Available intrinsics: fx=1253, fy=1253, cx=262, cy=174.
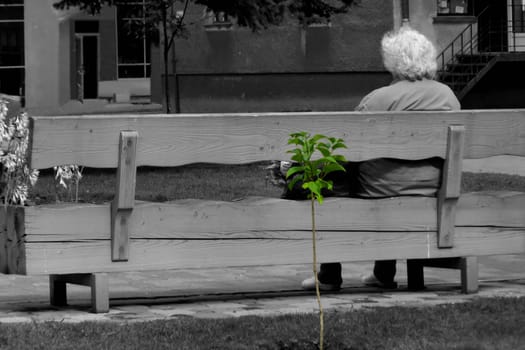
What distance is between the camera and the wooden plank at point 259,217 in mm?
6688

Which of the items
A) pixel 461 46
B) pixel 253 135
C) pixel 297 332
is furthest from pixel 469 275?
pixel 461 46

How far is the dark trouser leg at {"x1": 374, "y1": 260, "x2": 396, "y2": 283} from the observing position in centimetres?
807

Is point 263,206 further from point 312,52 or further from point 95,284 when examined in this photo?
point 312,52

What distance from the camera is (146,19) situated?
22125 millimetres

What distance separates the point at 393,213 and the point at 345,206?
0.32 metres

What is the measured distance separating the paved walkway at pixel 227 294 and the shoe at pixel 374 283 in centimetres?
7

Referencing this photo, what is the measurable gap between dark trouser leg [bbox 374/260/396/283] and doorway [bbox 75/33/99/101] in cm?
4368

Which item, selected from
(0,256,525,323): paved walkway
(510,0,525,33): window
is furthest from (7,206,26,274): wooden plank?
(510,0,525,33): window

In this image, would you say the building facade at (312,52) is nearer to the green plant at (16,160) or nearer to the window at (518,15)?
the window at (518,15)

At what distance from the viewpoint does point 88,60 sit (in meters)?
51.5

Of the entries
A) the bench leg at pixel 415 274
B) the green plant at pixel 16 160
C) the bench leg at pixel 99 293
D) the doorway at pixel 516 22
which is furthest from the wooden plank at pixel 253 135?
the doorway at pixel 516 22

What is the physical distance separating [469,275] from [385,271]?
25.2 inches

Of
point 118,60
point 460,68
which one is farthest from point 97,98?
point 460,68

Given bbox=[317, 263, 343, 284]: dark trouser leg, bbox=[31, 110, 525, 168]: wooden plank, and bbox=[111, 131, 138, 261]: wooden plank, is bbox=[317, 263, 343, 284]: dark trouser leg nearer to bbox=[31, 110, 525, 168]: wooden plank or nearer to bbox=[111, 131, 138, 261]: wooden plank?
bbox=[31, 110, 525, 168]: wooden plank
